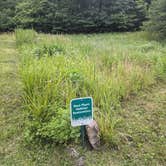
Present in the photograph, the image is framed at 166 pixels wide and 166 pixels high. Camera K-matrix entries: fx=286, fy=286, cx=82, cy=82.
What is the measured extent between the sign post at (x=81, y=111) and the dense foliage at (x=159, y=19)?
26.6 ft

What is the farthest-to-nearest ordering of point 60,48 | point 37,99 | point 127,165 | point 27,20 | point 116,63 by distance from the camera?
point 27,20, point 60,48, point 116,63, point 37,99, point 127,165

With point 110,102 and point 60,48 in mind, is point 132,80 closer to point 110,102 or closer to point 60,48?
point 110,102

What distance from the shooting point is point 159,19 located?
33.2 feet

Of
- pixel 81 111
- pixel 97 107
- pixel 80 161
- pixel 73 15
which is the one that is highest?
pixel 81 111

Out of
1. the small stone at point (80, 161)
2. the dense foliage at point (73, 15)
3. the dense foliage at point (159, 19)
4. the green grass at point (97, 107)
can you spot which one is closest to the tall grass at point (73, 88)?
the green grass at point (97, 107)

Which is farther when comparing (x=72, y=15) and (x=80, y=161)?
(x=72, y=15)

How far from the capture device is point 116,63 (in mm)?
4688

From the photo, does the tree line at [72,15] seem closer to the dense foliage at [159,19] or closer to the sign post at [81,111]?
the dense foliage at [159,19]

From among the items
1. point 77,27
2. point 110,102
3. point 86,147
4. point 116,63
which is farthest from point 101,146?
point 77,27

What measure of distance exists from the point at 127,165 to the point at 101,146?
1.02 feet

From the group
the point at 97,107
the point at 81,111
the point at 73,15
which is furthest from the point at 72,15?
the point at 81,111

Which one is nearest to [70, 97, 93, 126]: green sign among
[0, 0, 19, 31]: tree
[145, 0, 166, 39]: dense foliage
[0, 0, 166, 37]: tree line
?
[145, 0, 166, 39]: dense foliage

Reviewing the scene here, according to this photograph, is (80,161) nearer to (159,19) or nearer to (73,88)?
(73,88)

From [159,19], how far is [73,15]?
4.26 meters
